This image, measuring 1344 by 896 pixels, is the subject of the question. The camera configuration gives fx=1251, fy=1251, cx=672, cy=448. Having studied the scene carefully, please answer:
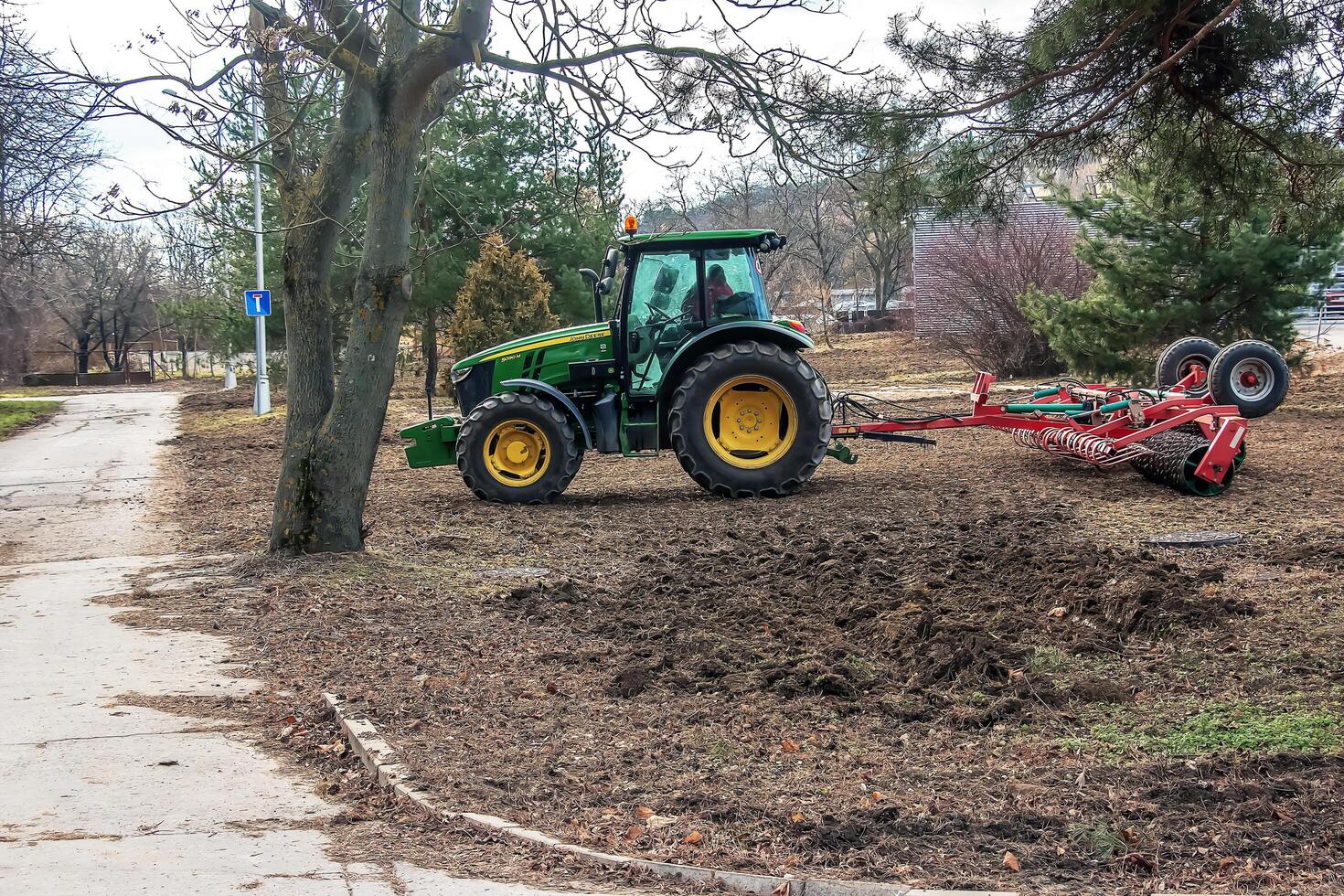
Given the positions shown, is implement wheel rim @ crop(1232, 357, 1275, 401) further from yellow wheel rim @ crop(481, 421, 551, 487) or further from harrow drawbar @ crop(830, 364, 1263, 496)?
yellow wheel rim @ crop(481, 421, 551, 487)

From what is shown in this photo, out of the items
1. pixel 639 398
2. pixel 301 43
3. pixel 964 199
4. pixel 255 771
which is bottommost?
pixel 255 771

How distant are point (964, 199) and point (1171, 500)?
13.4 feet

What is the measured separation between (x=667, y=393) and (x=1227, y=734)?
26.5ft

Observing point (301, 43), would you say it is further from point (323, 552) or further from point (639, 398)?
point (639, 398)

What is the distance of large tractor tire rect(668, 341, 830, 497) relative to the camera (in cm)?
1250

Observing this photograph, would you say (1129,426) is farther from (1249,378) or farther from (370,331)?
(370,331)

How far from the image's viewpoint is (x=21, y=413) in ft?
105

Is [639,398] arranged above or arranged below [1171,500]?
above

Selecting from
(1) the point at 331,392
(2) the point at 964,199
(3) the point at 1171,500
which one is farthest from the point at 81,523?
(3) the point at 1171,500

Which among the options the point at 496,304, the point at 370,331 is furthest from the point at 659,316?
the point at 496,304

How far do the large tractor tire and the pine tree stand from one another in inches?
400

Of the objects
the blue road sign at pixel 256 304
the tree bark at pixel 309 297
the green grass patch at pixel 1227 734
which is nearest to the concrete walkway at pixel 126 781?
the tree bark at pixel 309 297

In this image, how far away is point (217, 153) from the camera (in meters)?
8.61

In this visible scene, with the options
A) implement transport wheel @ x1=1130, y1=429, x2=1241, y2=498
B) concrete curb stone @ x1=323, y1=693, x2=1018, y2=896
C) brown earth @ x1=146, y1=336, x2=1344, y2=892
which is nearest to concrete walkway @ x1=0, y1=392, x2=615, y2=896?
concrete curb stone @ x1=323, y1=693, x2=1018, y2=896
